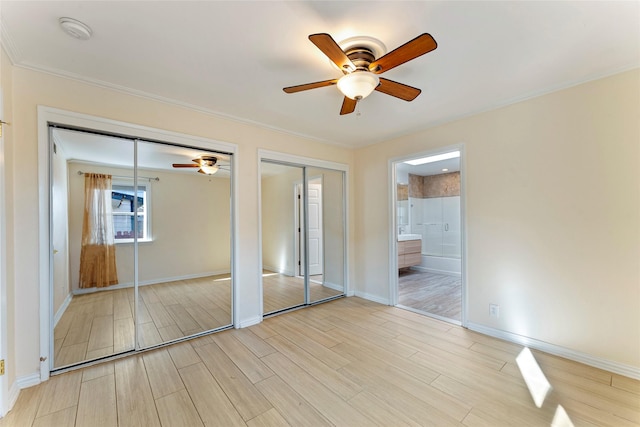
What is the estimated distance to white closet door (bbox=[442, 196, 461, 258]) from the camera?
6352mm

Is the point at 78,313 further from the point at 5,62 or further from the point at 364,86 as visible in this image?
the point at 364,86

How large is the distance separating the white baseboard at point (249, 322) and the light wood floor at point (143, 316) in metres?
0.15

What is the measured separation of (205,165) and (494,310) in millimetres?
3675

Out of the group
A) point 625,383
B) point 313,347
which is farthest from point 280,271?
point 625,383

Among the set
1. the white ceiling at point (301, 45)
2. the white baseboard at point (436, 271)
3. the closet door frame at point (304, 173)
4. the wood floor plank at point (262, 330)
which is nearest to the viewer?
the white ceiling at point (301, 45)

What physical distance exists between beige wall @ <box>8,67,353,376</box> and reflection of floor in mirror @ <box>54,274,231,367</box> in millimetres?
260

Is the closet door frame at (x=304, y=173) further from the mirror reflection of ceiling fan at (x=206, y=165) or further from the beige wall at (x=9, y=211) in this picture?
the beige wall at (x=9, y=211)

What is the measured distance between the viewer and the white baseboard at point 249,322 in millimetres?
3124

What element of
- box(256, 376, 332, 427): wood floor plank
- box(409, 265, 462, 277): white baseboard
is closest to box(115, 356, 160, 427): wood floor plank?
box(256, 376, 332, 427): wood floor plank

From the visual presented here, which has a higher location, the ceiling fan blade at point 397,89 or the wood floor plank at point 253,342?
the ceiling fan blade at point 397,89

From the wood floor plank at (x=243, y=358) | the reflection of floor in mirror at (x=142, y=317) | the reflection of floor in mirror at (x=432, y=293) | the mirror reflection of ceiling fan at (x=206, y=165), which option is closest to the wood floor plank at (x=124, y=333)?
the reflection of floor in mirror at (x=142, y=317)

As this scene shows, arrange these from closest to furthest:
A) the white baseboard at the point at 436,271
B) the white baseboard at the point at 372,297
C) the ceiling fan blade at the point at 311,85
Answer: the ceiling fan blade at the point at 311,85
the white baseboard at the point at 372,297
the white baseboard at the point at 436,271

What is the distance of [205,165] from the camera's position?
3049mm

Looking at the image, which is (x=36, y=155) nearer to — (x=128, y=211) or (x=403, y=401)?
(x=128, y=211)
